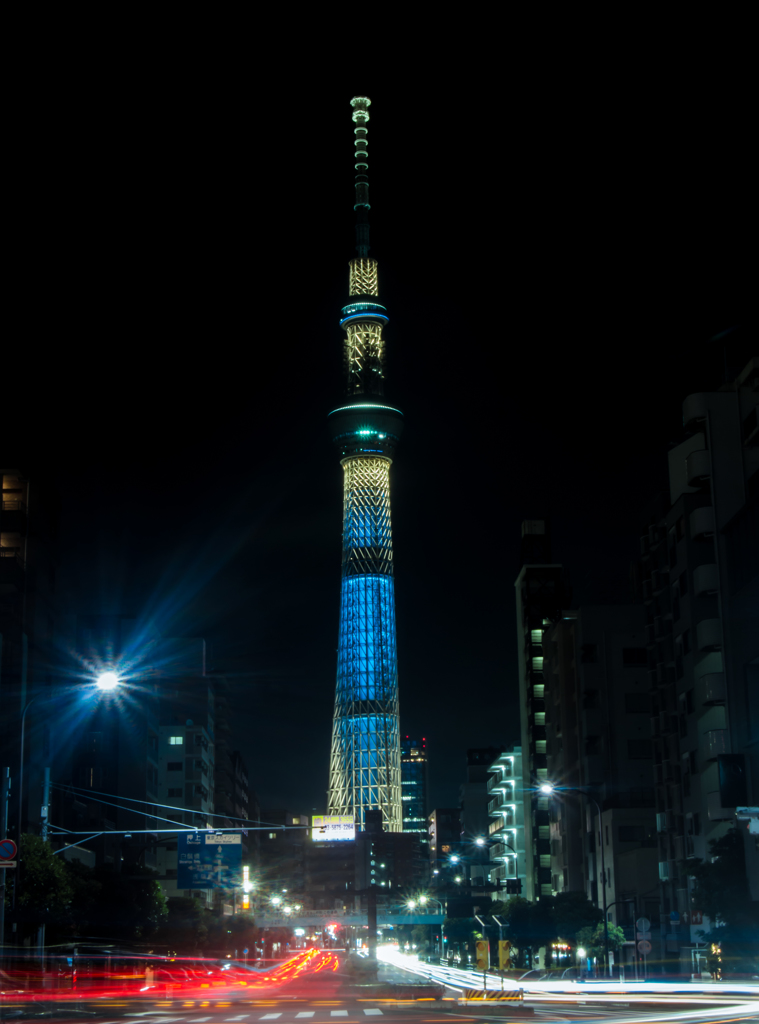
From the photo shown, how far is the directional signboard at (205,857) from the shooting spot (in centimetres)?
6956

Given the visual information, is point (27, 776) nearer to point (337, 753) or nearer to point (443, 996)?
point (443, 996)

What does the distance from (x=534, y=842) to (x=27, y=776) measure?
63.4m

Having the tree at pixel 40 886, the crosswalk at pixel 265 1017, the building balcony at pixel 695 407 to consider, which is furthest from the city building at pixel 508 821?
the crosswalk at pixel 265 1017

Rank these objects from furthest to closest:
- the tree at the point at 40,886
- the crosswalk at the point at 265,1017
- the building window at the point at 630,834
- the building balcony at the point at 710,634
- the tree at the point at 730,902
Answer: the building window at the point at 630,834 → the building balcony at the point at 710,634 → the tree at the point at 40,886 → the tree at the point at 730,902 → the crosswalk at the point at 265,1017

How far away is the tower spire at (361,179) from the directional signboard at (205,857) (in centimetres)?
13220

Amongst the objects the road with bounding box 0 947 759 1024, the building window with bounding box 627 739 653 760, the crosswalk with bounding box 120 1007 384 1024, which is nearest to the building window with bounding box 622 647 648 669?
the building window with bounding box 627 739 653 760

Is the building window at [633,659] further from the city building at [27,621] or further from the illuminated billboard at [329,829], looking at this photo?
the city building at [27,621]

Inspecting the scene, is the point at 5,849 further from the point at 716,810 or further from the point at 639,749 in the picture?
the point at 639,749

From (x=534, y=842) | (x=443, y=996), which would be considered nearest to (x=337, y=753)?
(x=534, y=842)

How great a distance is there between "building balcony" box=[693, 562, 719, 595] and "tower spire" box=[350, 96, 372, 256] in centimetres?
13104

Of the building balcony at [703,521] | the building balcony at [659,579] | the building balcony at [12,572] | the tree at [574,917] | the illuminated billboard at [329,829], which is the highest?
the building balcony at [12,572]

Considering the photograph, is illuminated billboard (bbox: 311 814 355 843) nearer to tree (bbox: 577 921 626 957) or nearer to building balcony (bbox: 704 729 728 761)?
tree (bbox: 577 921 626 957)

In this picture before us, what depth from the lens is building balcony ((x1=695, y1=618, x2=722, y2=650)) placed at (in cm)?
6600

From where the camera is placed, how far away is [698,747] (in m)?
68.9
